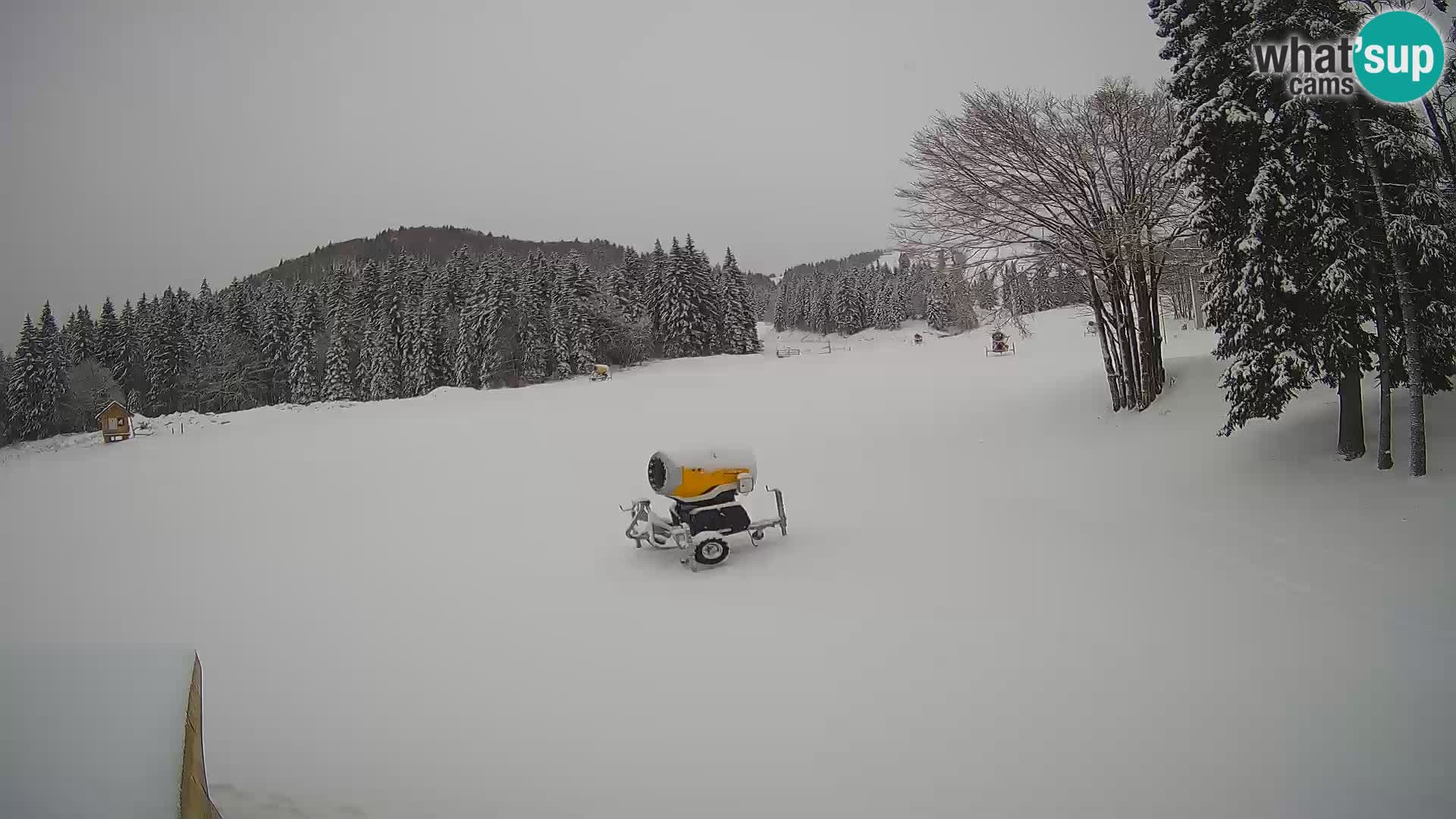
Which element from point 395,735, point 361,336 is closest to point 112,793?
point 395,735

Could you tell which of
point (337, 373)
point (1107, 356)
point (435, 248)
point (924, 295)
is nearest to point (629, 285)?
point (337, 373)

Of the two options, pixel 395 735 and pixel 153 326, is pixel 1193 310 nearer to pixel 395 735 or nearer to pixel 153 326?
pixel 395 735

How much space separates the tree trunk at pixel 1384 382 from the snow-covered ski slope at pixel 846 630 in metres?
0.28

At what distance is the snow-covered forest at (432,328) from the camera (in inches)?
1695

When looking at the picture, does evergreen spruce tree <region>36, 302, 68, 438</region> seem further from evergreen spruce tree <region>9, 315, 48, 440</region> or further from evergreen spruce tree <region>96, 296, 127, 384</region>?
evergreen spruce tree <region>96, 296, 127, 384</region>

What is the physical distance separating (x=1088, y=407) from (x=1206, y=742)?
12.5 meters

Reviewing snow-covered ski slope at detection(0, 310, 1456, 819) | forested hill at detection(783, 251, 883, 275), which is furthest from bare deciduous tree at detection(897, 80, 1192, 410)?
forested hill at detection(783, 251, 883, 275)

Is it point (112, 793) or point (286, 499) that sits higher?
point (112, 793)

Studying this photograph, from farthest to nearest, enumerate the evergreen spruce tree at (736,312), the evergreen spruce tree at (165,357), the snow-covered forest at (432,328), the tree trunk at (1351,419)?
1. the evergreen spruce tree at (736,312)
2. the snow-covered forest at (432,328)
3. the evergreen spruce tree at (165,357)
4. the tree trunk at (1351,419)

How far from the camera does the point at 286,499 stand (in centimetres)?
1269

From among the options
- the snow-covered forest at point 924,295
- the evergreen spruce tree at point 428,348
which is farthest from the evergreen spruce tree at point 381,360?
the snow-covered forest at point 924,295

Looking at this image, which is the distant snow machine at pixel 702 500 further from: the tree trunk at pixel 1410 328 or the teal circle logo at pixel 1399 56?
the teal circle logo at pixel 1399 56

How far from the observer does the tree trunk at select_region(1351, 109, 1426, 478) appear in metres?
7.02

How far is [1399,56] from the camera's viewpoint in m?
7.12
